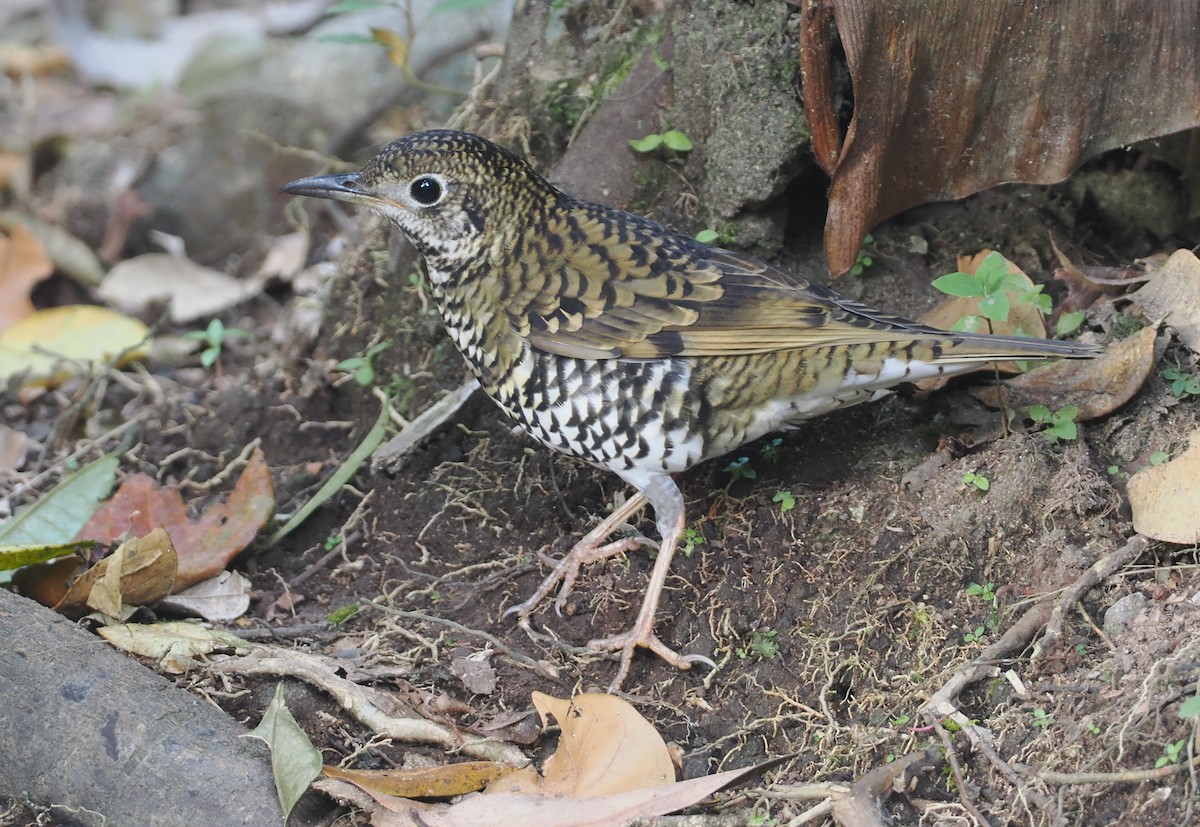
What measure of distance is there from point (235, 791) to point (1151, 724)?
2.08 metres

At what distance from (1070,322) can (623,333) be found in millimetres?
1410

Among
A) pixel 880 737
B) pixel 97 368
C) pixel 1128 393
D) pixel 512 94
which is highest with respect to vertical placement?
pixel 512 94

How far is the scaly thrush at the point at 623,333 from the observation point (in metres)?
3.41

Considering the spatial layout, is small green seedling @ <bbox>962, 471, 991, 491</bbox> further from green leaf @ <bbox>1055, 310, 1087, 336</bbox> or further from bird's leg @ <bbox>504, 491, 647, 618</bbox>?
bird's leg @ <bbox>504, 491, 647, 618</bbox>

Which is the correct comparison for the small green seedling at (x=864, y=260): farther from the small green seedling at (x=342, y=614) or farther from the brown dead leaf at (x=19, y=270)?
the brown dead leaf at (x=19, y=270)

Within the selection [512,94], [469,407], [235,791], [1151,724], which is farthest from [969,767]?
[512,94]

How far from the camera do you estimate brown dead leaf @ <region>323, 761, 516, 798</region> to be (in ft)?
9.19

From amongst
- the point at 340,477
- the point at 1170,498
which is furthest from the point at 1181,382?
the point at 340,477

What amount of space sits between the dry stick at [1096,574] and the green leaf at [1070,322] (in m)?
0.83

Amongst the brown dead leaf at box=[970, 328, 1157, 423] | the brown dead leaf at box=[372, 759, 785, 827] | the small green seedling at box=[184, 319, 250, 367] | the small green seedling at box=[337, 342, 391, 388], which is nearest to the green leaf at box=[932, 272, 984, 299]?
the brown dead leaf at box=[970, 328, 1157, 423]

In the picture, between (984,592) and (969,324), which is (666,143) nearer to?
(969,324)

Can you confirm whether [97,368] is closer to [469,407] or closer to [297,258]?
[297,258]

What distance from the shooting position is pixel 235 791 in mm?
2736

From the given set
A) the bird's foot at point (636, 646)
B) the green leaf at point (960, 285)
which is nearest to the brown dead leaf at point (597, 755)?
the bird's foot at point (636, 646)
